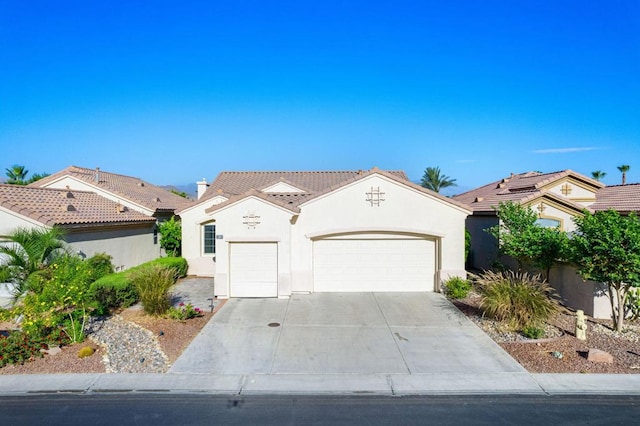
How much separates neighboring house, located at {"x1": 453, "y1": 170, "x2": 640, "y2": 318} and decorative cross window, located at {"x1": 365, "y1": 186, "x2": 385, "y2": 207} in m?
6.18

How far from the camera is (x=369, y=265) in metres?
15.3

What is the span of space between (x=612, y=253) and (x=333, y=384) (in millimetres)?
7702

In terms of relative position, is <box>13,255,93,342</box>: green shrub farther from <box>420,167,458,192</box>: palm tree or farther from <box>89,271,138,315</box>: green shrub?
<box>420,167,458,192</box>: palm tree

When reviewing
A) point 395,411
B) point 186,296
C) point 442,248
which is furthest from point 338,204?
point 395,411

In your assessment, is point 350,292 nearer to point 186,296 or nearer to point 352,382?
point 186,296

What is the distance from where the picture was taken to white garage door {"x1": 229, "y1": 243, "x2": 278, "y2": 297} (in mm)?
14258

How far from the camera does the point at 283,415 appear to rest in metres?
6.62

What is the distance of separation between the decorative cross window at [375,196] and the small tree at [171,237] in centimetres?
1057

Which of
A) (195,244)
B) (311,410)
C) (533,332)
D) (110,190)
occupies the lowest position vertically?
(311,410)

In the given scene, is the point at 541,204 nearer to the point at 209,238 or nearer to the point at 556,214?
the point at 556,214

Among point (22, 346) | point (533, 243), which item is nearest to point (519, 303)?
point (533, 243)

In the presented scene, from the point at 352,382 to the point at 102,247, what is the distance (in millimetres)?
13229

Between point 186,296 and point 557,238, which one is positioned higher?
point 557,238

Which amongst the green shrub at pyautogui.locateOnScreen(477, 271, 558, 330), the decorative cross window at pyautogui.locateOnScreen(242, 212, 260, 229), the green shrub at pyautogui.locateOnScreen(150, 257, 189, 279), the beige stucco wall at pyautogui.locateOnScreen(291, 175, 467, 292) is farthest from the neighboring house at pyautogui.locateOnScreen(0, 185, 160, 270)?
the green shrub at pyautogui.locateOnScreen(477, 271, 558, 330)
